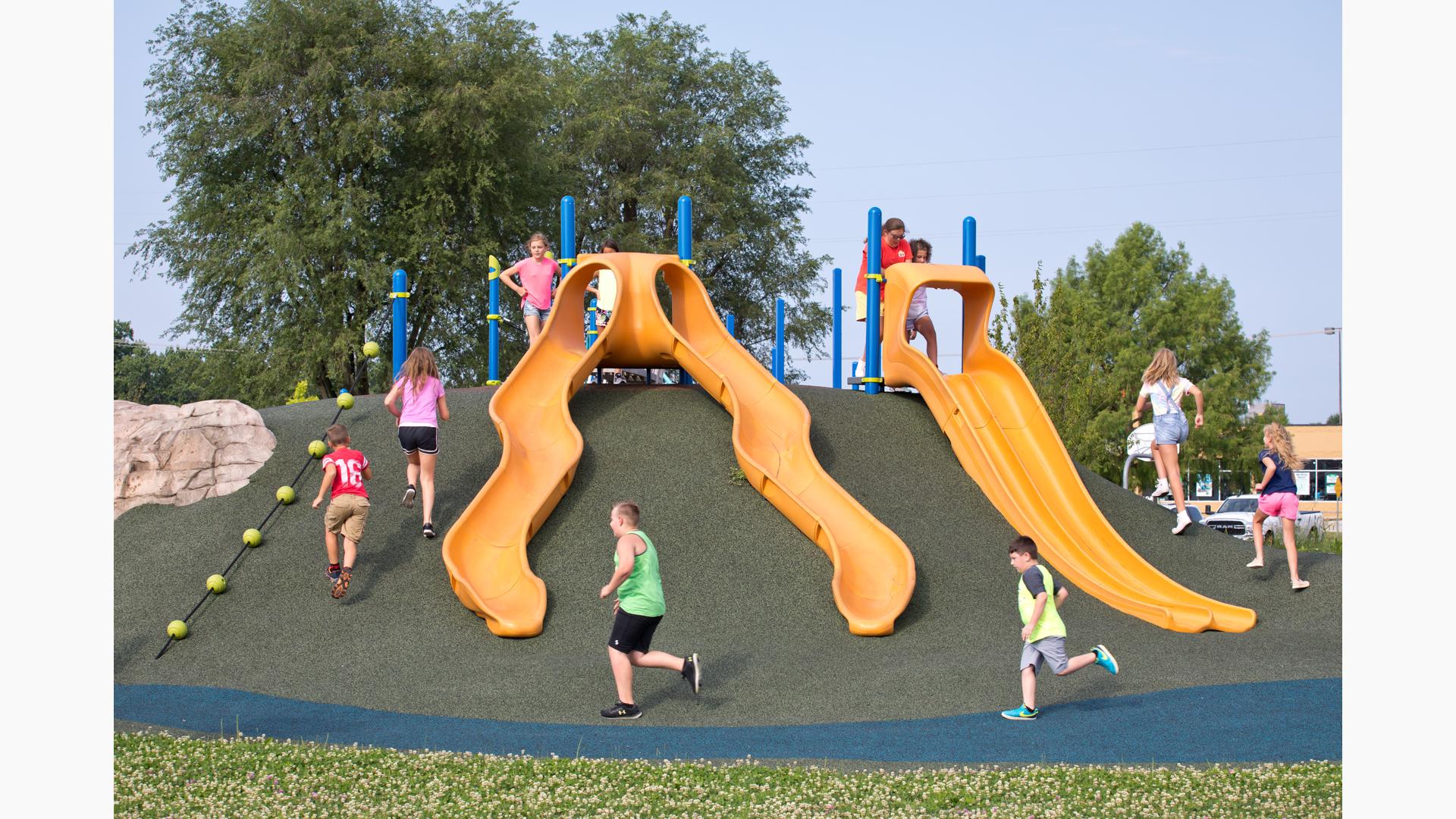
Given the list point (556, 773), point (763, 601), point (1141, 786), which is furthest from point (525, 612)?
point (1141, 786)

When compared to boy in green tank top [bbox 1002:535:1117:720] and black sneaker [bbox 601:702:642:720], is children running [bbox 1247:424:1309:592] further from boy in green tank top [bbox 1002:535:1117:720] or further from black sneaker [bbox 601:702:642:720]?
black sneaker [bbox 601:702:642:720]

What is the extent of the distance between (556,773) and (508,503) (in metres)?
5.42

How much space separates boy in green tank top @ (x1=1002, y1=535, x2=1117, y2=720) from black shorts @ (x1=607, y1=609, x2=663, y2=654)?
2536 mm

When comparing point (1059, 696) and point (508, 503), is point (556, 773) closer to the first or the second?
point (1059, 696)

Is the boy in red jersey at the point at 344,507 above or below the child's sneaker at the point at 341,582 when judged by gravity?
above

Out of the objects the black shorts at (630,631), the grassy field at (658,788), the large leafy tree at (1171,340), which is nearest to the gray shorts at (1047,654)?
the grassy field at (658,788)

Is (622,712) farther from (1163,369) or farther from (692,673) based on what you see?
(1163,369)

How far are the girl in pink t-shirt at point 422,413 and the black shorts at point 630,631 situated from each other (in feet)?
13.5

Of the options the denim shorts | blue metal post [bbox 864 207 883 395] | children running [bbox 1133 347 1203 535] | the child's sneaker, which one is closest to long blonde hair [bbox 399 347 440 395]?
the child's sneaker

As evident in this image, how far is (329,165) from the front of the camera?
32219 mm

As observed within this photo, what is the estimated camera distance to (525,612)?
11.3m

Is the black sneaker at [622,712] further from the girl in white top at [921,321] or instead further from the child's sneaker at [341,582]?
the girl in white top at [921,321]

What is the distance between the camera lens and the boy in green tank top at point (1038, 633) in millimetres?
9055

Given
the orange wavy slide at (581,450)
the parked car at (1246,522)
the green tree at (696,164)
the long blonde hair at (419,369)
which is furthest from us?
the green tree at (696,164)
